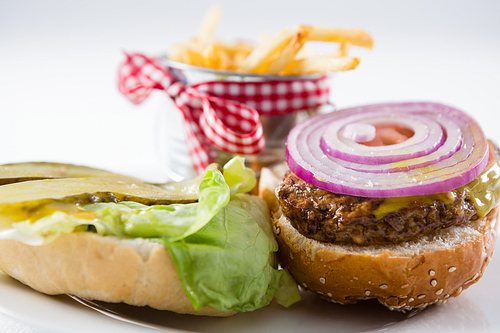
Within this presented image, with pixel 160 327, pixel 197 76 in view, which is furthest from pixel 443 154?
pixel 197 76

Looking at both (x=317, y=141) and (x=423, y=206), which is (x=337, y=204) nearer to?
(x=423, y=206)

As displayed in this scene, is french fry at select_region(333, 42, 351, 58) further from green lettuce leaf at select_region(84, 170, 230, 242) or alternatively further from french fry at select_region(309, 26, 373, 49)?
green lettuce leaf at select_region(84, 170, 230, 242)

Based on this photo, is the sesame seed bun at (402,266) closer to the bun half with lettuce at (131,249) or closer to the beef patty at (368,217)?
the beef patty at (368,217)

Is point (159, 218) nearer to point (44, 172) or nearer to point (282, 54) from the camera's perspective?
point (44, 172)

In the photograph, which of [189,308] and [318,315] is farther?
[318,315]

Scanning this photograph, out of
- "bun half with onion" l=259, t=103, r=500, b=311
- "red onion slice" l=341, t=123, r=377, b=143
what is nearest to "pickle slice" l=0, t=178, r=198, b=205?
"bun half with onion" l=259, t=103, r=500, b=311

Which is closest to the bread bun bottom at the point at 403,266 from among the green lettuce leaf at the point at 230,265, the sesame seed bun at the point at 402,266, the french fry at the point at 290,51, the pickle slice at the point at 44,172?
the sesame seed bun at the point at 402,266
